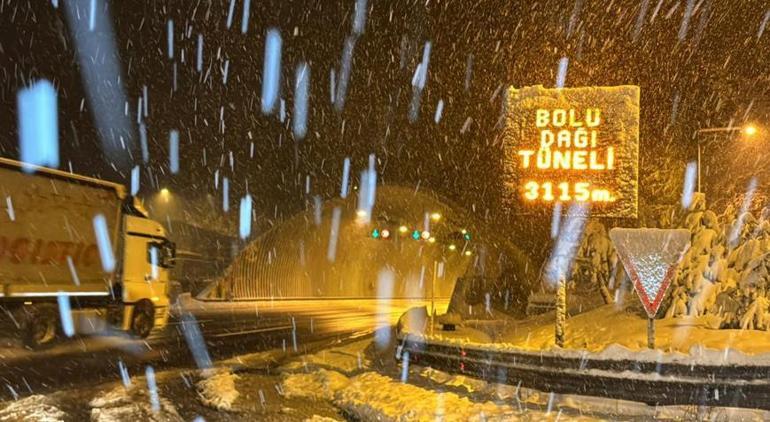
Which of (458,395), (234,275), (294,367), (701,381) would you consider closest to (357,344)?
(294,367)

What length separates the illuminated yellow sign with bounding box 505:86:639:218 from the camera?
46.1 ft

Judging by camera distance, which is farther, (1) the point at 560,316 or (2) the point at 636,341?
(1) the point at 560,316

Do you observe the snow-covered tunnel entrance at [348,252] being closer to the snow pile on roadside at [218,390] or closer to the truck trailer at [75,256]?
the truck trailer at [75,256]

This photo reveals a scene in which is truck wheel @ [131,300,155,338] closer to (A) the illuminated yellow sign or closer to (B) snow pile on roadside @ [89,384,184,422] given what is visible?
(B) snow pile on roadside @ [89,384,184,422]

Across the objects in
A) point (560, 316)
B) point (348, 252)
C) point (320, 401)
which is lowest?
point (320, 401)

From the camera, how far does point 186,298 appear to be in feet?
131

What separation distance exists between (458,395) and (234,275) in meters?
35.1

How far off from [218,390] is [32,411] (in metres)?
2.87

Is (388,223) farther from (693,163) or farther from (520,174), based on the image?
(520,174)

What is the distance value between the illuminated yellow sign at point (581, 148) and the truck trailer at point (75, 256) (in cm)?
1094

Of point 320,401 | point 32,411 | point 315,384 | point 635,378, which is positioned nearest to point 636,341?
point 635,378

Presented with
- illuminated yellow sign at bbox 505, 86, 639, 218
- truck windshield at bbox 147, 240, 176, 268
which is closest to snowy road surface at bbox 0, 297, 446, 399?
truck windshield at bbox 147, 240, 176, 268

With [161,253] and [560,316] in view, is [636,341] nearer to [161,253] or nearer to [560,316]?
[560,316]

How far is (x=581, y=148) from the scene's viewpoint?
46.5 ft
